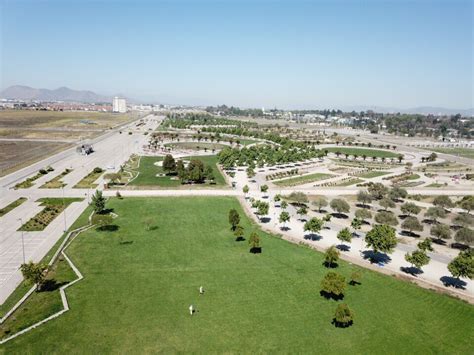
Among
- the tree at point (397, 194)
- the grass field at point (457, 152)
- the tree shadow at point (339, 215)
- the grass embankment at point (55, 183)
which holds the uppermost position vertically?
the grass field at point (457, 152)

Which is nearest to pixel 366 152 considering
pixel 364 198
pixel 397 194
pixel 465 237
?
pixel 397 194

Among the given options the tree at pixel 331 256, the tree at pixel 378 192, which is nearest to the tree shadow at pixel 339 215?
the tree at pixel 378 192

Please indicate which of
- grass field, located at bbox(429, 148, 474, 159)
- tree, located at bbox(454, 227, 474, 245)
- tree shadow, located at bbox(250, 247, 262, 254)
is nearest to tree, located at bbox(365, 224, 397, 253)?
tree, located at bbox(454, 227, 474, 245)

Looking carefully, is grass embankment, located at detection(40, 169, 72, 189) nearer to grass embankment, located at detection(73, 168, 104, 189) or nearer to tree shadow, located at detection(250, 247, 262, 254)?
grass embankment, located at detection(73, 168, 104, 189)

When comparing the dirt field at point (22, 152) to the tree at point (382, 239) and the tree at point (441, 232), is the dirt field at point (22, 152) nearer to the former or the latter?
the tree at point (382, 239)

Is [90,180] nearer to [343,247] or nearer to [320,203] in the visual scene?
[320,203]

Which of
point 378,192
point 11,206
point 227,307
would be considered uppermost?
point 378,192

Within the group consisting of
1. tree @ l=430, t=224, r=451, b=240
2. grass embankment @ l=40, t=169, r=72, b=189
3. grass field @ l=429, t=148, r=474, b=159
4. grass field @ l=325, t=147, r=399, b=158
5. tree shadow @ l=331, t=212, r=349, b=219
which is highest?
grass field @ l=429, t=148, r=474, b=159
